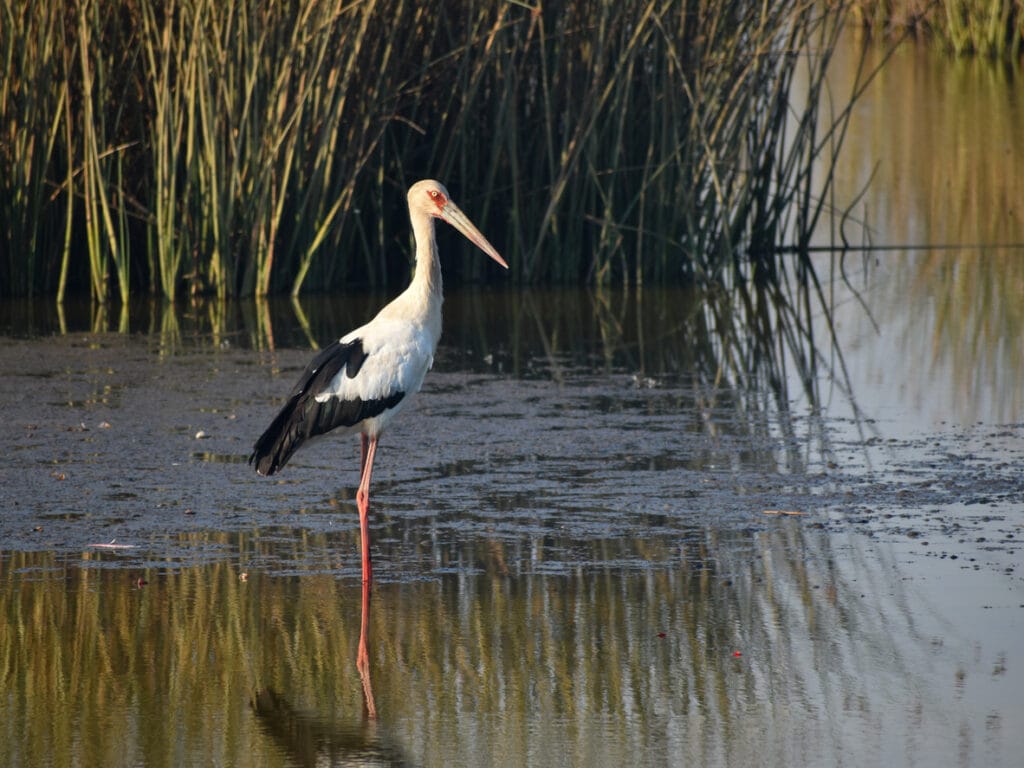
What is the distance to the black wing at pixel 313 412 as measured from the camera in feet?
20.1

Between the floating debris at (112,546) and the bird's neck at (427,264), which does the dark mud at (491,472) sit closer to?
the floating debris at (112,546)

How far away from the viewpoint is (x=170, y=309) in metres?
11.5

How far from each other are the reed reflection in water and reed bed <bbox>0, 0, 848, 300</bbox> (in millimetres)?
5528

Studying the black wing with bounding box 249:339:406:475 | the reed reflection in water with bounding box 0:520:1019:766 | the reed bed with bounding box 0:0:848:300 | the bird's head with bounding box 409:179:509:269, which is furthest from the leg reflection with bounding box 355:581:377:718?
the reed bed with bounding box 0:0:848:300

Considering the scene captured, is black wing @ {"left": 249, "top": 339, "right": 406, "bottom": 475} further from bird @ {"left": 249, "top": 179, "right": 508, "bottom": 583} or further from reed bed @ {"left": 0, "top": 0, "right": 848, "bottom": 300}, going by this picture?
reed bed @ {"left": 0, "top": 0, "right": 848, "bottom": 300}

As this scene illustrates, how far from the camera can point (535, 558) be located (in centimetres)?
587

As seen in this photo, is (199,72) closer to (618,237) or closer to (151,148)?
(151,148)

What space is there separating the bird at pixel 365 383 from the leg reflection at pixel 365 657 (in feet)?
1.39

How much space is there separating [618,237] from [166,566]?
6.92 metres

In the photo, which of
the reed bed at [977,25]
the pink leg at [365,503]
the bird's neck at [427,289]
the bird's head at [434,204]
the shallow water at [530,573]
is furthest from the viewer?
the reed bed at [977,25]

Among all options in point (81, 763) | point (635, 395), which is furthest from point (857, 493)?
point (81, 763)

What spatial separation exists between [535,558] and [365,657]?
3.47 feet

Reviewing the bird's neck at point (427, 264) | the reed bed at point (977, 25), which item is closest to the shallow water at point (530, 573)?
the bird's neck at point (427, 264)

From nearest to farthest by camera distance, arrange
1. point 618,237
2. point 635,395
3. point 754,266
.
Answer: point 635,395 < point 618,237 < point 754,266
